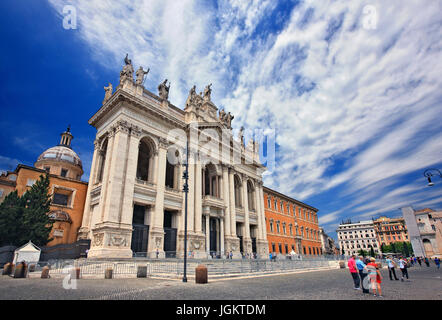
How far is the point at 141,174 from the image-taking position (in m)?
29.2

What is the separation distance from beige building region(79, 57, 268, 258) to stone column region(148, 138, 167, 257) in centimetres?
9

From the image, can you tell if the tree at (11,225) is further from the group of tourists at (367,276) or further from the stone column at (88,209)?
the group of tourists at (367,276)

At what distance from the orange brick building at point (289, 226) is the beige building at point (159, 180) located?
7.04 m

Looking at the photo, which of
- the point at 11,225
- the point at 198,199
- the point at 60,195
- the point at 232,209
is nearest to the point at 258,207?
the point at 232,209

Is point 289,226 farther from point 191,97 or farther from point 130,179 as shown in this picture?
point 130,179

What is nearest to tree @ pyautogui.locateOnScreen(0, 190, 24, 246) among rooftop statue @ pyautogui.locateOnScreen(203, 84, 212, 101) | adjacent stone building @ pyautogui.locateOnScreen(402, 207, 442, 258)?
rooftop statue @ pyautogui.locateOnScreen(203, 84, 212, 101)

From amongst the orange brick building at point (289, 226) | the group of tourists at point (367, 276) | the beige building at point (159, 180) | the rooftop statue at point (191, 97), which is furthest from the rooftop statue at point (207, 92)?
the group of tourists at point (367, 276)

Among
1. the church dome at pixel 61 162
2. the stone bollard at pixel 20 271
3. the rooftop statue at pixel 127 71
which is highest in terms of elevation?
the rooftop statue at pixel 127 71

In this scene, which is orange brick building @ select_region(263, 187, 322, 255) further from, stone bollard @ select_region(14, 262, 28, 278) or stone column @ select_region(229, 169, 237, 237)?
stone bollard @ select_region(14, 262, 28, 278)

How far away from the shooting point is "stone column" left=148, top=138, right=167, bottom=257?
2236 cm

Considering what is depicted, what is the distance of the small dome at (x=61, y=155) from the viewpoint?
36875 mm

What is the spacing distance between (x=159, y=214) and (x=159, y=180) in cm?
339
